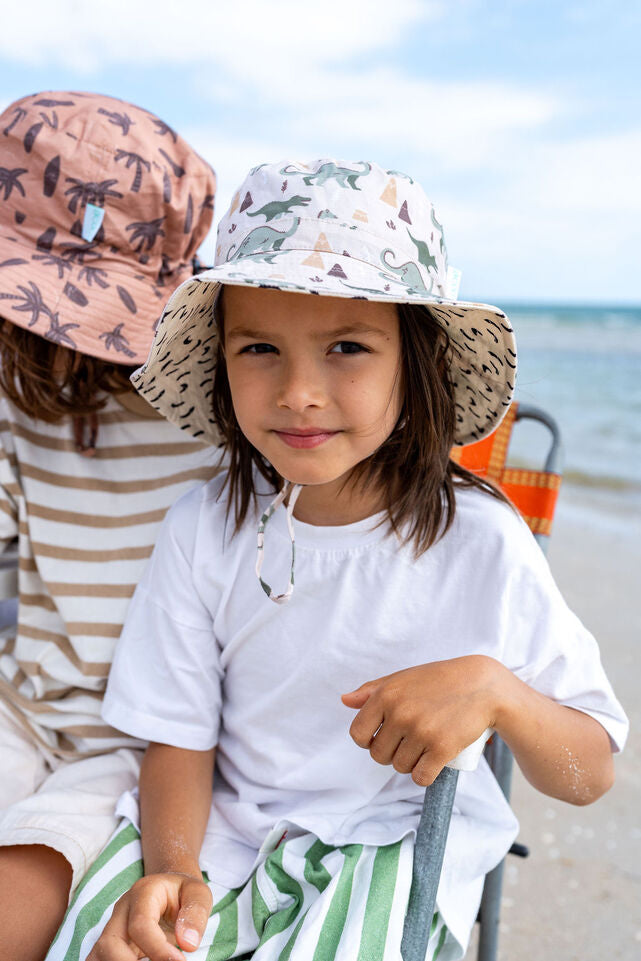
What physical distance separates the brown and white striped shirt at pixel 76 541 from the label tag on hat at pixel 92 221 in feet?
0.86

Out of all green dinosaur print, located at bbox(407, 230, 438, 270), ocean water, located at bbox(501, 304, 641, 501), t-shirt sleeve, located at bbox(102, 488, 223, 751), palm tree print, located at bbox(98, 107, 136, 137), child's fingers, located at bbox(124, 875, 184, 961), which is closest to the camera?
child's fingers, located at bbox(124, 875, 184, 961)

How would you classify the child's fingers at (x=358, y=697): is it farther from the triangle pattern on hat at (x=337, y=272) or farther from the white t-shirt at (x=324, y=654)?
the triangle pattern on hat at (x=337, y=272)

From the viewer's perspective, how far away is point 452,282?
108 centimetres

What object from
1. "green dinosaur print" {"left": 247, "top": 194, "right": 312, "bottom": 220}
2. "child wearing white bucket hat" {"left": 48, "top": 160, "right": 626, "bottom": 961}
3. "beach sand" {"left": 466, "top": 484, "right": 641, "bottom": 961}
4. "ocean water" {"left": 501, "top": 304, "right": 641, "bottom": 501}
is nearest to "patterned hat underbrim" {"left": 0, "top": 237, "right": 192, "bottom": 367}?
"child wearing white bucket hat" {"left": 48, "top": 160, "right": 626, "bottom": 961}

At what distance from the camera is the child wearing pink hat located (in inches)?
47.6

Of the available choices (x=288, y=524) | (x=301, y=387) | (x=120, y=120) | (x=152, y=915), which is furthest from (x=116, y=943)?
(x=120, y=120)

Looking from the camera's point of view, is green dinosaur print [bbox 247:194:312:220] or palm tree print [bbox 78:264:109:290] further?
palm tree print [bbox 78:264:109:290]

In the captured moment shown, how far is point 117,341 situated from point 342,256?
453 millimetres

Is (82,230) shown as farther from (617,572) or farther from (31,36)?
(31,36)

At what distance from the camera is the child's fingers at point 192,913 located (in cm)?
88

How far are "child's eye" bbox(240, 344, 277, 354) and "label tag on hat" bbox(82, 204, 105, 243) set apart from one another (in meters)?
0.41

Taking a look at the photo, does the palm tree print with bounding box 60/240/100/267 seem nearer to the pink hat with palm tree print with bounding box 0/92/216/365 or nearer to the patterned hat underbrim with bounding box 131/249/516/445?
the pink hat with palm tree print with bounding box 0/92/216/365

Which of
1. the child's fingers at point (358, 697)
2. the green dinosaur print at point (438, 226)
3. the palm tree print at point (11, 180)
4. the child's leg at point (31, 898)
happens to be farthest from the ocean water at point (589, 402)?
the child's leg at point (31, 898)

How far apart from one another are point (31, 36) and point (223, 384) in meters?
4.04
